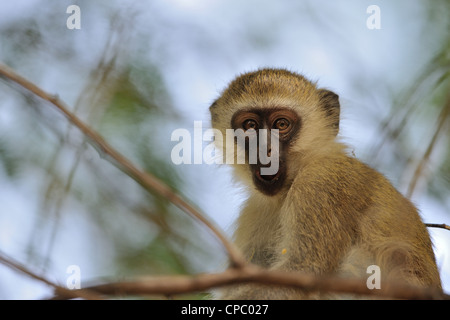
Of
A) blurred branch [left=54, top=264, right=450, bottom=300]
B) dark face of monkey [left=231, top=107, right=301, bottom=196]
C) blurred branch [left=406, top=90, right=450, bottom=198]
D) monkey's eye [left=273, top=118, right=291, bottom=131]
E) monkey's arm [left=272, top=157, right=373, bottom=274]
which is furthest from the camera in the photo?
monkey's eye [left=273, top=118, right=291, bottom=131]

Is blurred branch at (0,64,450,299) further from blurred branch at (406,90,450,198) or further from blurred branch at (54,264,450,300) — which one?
blurred branch at (406,90,450,198)

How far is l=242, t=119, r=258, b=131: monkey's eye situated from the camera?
3764mm

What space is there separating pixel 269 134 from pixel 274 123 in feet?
0.42

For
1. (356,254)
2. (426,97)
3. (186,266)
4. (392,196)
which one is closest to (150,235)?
(186,266)

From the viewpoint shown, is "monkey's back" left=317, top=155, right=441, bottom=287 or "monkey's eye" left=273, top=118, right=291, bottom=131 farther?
"monkey's eye" left=273, top=118, right=291, bottom=131

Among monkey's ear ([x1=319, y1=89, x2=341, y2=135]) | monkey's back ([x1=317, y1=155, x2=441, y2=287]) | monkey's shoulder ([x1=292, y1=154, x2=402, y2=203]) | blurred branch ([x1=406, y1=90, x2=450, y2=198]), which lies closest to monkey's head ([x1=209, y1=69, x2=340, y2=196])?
monkey's ear ([x1=319, y1=89, x2=341, y2=135])

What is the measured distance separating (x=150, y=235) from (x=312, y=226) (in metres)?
0.90

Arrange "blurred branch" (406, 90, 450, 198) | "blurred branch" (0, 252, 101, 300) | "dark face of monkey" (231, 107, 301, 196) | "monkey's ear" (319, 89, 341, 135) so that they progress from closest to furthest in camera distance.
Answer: "blurred branch" (0, 252, 101, 300)
"blurred branch" (406, 90, 450, 198)
"dark face of monkey" (231, 107, 301, 196)
"monkey's ear" (319, 89, 341, 135)

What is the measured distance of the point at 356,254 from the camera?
10.3ft

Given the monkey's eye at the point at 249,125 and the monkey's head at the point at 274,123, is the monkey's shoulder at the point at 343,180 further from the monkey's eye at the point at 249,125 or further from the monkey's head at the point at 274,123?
the monkey's eye at the point at 249,125

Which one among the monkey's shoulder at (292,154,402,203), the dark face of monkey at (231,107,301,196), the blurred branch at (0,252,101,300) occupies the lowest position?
the blurred branch at (0,252,101,300)

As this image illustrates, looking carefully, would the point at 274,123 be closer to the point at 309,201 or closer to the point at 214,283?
the point at 309,201

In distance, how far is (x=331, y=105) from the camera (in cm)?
396

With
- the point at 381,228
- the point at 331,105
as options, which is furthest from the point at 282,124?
the point at 381,228
